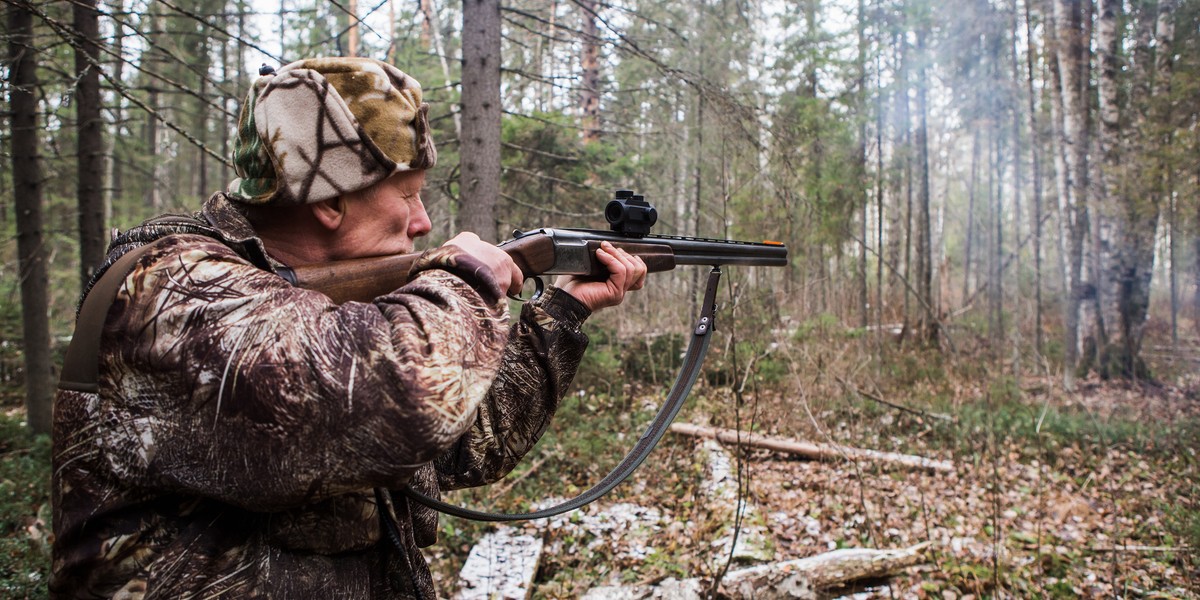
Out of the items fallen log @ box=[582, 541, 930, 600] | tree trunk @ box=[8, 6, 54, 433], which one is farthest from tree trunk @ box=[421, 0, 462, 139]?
tree trunk @ box=[8, 6, 54, 433]

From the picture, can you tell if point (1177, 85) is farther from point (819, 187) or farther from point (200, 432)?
point (200, 432)

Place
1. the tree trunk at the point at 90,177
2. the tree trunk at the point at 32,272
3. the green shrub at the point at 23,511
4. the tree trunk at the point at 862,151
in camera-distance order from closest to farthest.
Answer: the green shrub at the point at 23,511 < the tree trunk at the point at 90,177 < the tree trunk at the point at 32,272 < the tree trunk at the point at 862,151

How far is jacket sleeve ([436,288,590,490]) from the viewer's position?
2150mm

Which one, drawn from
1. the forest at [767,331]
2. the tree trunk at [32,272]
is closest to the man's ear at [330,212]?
the forest at [767,331]

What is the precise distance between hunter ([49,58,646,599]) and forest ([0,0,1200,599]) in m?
2.09

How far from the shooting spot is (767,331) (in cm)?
846

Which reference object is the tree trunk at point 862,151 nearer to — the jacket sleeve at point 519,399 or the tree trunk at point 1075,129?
the tree trunk at point 1075,129

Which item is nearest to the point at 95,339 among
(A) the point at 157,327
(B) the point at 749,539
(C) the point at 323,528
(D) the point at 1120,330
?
(A) the point at 157,327

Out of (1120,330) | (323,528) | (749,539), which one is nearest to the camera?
(323,528)

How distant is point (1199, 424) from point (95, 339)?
11.6 metres

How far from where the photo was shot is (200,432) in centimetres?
125

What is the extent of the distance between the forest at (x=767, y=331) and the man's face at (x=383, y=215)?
2.02 meters

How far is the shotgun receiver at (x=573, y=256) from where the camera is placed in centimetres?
168

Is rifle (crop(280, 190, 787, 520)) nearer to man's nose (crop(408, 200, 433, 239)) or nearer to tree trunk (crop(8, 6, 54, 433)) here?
man's nose (crop(408, 200, 433, 239))
